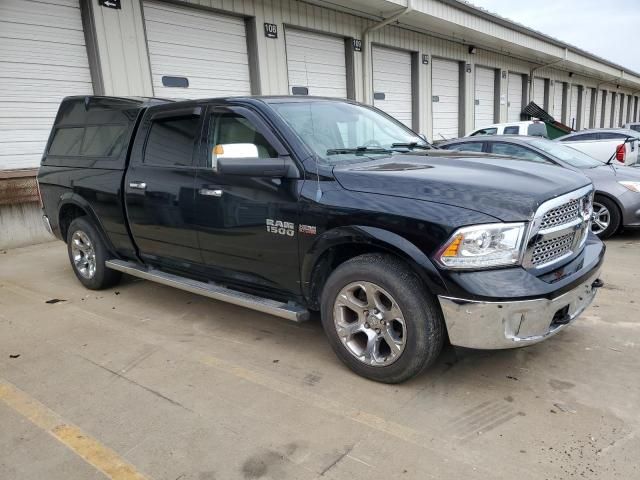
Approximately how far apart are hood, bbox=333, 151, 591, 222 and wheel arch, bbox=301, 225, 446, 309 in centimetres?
27

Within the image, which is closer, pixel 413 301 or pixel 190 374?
pixel 413 301

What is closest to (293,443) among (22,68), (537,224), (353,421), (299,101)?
(353,421)

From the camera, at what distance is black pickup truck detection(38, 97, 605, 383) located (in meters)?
2.66

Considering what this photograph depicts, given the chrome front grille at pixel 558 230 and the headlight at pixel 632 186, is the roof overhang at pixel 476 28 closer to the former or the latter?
the headlight at pixel 632 186

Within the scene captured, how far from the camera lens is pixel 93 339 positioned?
402 cm

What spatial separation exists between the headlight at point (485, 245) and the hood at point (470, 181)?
8cm

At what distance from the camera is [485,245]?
2.63 meters

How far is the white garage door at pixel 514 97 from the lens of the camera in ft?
74.3

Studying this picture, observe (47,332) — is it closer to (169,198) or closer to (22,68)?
(169,198)

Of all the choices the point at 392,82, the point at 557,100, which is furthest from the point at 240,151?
the point at 557,100

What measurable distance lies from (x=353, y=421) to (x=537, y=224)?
1504 mm

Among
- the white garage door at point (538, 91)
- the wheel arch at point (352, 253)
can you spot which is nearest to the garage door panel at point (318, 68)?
the wheel arch at point (352, 253)

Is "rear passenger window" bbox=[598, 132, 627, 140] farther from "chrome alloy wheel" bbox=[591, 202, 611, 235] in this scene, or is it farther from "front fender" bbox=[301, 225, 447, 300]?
"front fender" bbox=[301, 225, 447, 300]

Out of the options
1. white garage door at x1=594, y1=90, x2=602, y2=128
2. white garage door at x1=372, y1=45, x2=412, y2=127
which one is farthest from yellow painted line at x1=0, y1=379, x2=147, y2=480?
white garage door at x1=594, y1=90, x2=602, y2=128
